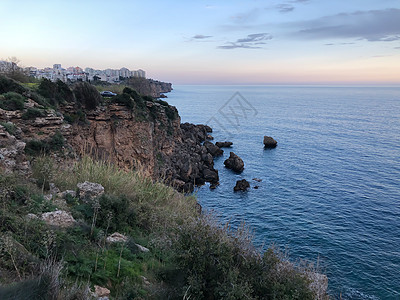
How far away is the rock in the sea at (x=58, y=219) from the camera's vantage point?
198 inches

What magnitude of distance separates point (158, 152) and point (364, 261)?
75.8 ft

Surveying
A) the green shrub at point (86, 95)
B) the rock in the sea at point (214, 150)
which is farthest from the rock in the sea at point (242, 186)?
the green shrub at point (86, 95)

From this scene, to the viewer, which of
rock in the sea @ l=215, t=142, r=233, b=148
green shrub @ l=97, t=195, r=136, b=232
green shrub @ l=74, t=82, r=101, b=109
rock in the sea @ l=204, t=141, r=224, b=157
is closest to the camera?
green shrub @ l=97, t=195, r=136, b=232

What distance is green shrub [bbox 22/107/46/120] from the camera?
14.4 metres

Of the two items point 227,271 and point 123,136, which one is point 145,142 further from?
point 227,271

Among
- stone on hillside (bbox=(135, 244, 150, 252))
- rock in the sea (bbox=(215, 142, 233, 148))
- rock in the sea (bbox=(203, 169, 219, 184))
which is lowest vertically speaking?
rock in the sea (bbox=(203, 169, 219, 184))

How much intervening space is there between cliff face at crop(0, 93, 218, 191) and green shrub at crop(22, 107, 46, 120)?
15cm

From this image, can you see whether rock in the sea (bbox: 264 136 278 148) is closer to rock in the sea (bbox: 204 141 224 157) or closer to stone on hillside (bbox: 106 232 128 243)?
rock in the sea (bbox: 204 141 224 157)

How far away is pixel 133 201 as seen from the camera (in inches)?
309

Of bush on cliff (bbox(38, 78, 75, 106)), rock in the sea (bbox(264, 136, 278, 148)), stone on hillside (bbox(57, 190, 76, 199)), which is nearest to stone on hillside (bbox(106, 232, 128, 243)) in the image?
stone on hillside (bbox(57, 190, 76, 199))

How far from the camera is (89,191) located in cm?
705

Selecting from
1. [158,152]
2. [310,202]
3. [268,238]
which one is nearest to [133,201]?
[268,238]

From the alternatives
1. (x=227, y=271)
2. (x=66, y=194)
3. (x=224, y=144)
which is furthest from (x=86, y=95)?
(x=224, y=144)

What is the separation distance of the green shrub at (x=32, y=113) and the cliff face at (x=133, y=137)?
0.15 m
